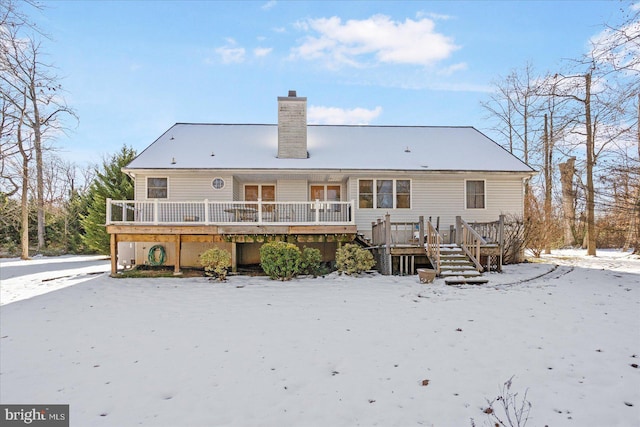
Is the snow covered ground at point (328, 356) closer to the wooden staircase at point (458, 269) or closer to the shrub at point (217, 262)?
the wooden staircase at point (458, 269)

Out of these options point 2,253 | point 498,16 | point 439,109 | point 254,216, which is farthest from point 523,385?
point 2,253

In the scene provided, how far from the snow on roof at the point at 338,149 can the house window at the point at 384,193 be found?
0.75 meters

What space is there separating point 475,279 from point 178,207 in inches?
412

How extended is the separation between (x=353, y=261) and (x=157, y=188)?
27.8 feet

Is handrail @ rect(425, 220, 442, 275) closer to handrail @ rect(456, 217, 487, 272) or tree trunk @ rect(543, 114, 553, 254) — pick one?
handrail @ rect(456, 217, 487, 272)

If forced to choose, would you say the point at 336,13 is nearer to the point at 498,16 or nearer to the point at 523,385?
the point at 498,16

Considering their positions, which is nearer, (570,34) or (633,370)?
(633,370)

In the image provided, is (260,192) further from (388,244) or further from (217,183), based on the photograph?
(388,244)

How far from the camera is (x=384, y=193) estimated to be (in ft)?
45.4

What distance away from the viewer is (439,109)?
2148 centimetres

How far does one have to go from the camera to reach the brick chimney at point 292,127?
13984 mm

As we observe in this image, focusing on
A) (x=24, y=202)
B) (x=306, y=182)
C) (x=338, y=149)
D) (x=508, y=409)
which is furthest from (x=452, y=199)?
(x=24, y=202)

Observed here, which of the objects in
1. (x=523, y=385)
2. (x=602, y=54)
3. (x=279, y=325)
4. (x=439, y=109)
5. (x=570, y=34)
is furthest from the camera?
(x=439, y=109)

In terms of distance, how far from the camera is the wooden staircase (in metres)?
8.73
